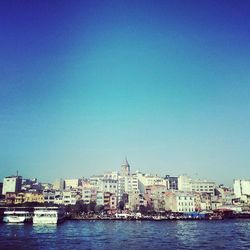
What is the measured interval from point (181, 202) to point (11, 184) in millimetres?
53857

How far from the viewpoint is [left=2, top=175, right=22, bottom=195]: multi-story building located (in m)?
111

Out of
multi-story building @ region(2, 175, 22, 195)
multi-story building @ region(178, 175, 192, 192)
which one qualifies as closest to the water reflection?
multi-story building @ region(2, 175, 22, 195)

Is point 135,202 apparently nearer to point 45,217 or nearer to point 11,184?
point 45,217

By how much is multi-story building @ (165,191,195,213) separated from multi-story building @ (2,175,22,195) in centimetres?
4837

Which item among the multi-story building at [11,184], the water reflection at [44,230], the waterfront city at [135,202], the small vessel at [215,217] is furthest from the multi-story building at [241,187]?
the water reflection at [44,230]

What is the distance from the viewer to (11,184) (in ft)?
367

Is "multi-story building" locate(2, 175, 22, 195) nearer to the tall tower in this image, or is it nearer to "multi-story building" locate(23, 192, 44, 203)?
"multi-story building" locate(23, 192, 44, 203)

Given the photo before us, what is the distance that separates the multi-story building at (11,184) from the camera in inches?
4377

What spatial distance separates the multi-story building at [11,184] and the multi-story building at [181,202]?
48.4 meters

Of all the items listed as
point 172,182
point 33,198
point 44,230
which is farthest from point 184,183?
point 44,230

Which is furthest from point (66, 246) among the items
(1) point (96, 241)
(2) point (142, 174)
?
(2) point (142, 174)

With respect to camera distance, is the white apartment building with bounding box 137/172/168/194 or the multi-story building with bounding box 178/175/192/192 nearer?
the multi-story building with bounding box 178/175/192/192

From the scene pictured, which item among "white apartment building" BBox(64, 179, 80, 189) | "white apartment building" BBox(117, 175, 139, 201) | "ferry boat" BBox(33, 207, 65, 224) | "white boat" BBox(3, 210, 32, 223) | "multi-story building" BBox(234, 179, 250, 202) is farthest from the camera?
"white apartment building" BBox(64, 179, 80, 189)

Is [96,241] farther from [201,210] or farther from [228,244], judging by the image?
[201,210]
